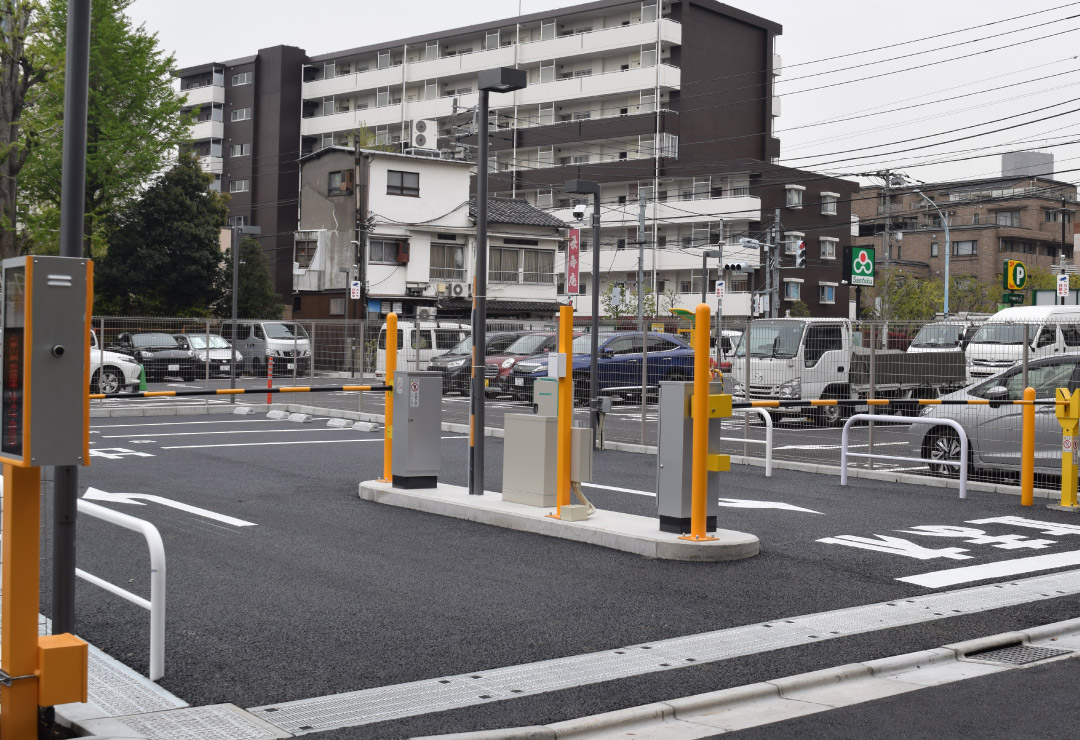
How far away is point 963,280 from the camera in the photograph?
6412 centimetres

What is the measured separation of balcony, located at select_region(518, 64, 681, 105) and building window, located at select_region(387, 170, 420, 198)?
598 inches

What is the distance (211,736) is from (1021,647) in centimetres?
448

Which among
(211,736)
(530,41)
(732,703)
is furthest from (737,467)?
(530,41)

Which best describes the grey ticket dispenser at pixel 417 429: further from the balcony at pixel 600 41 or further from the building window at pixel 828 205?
the building window at pixel 828 205

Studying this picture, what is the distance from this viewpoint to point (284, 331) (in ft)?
101

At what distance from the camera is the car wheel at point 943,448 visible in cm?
1356

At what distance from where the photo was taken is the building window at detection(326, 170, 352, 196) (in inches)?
1908

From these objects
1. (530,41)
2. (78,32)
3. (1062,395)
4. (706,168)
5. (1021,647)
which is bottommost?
(1021,647)

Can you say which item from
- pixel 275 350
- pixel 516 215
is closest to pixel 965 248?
pixel 516 215

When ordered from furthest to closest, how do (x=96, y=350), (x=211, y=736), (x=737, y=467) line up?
(x=96, y=350) < (x=737, y=467) < (x=211, y=736)

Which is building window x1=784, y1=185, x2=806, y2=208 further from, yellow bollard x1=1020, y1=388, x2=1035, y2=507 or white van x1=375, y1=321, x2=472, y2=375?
yellow bollard x1=1020, y1=388, x2=1035, y2=507

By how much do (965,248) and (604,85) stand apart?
30065 millimetres

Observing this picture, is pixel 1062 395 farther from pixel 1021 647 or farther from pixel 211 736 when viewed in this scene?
Result: pixel 211 736

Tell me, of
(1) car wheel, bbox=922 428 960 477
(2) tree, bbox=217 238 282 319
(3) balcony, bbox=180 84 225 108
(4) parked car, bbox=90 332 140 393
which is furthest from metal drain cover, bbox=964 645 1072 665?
(3) balcony, bbox=180 84 225 108
